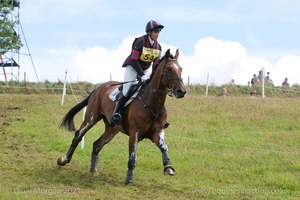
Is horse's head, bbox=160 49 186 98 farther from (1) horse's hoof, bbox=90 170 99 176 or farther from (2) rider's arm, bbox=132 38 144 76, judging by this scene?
(1) horse's hoof, bbox=90 170 99 176

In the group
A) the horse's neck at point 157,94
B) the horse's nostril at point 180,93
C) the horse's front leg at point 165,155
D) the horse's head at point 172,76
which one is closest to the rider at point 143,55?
the horse's neck at point 157,94

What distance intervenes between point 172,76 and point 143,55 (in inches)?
44.8

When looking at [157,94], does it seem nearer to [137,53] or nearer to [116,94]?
[137,53]

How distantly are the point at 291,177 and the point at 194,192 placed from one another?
248 cm

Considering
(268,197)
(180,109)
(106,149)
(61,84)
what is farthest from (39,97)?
(268,197)

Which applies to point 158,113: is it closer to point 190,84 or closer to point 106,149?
point 106,149

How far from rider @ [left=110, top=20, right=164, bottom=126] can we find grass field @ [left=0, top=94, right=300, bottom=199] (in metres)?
1.69

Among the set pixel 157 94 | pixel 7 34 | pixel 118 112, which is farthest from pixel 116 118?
pixel 7 34

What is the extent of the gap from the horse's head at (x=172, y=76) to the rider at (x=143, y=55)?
1.50 ft

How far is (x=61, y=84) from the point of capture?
102ft

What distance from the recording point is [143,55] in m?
10.4

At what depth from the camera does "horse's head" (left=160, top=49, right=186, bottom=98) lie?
30.3ft

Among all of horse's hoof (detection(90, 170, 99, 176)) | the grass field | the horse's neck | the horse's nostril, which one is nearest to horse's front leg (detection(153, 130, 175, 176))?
the grass field

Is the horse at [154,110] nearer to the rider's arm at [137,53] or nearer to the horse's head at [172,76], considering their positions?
the horse's head at [172,76]
